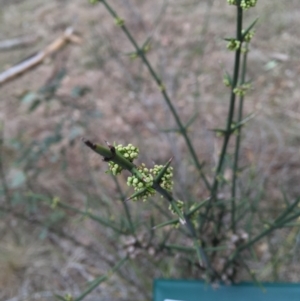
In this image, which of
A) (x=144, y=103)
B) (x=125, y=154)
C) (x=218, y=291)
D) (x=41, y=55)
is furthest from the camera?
(x=41, y=55)

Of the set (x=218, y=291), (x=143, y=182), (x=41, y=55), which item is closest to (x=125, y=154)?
(x=143, y=182)

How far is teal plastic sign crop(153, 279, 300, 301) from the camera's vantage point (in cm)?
83

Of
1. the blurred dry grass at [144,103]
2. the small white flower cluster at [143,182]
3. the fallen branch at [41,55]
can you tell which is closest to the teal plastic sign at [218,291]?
the blurred dry grass at [144,103]

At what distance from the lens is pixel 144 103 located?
173cm

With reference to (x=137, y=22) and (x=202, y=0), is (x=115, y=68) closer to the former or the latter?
(x=137, y=22)

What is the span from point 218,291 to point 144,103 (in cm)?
100

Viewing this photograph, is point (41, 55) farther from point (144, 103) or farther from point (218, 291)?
point (218, 291)

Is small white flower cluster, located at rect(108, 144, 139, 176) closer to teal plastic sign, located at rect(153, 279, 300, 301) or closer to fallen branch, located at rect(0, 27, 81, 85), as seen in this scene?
teal plastic sign, located at rect(153, 279, 300, 301)

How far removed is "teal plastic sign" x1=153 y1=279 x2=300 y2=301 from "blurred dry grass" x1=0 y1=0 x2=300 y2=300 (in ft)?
1.09

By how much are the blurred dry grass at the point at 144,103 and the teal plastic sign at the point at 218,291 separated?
0.33 meters

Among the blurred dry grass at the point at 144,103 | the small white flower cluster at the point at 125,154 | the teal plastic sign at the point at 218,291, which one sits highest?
the blurred dry grass at the point at 144,103

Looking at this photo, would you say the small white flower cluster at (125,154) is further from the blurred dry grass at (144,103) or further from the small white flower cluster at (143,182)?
the blurred dry grass at (144,103)

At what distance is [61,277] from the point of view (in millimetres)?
1396

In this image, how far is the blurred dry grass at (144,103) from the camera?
1.42 m
